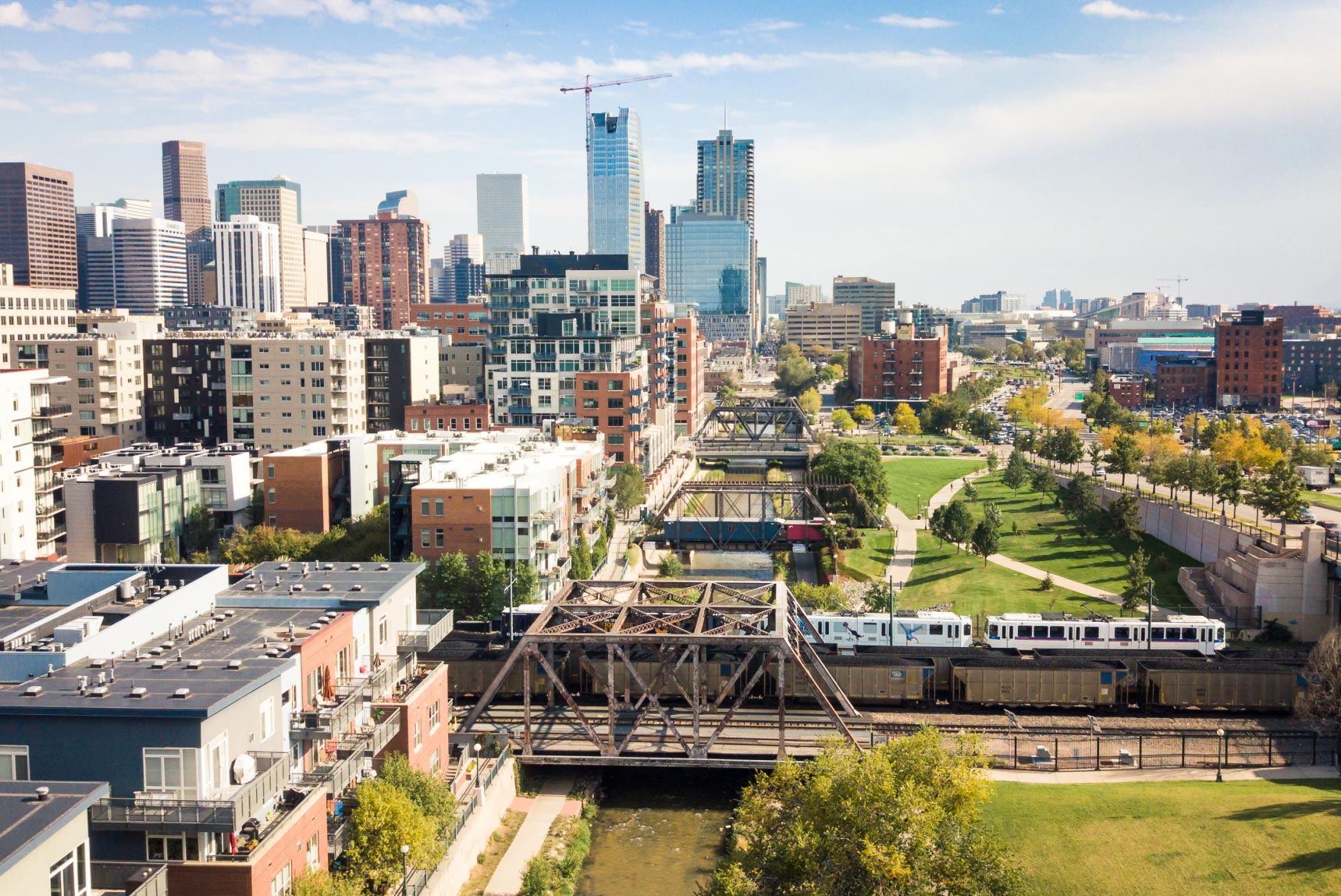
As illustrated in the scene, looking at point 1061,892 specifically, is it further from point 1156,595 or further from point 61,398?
point 61,398

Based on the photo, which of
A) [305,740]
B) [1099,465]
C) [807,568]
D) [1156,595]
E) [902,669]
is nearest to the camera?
[305,740]

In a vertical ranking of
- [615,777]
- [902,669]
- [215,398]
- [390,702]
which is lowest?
[615,777]

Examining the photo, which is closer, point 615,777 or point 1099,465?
point 615,777

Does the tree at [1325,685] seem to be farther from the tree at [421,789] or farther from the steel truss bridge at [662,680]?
the tree at [421,789]

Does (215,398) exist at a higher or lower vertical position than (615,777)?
higher

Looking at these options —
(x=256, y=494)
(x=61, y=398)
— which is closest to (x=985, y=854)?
(x=256, y=494)

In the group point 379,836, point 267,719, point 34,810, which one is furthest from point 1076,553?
point 34,810

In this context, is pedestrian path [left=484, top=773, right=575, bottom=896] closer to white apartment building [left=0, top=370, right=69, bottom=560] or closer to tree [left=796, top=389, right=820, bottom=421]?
white apartment building [left=0, top=370, right=69, bottom=560]

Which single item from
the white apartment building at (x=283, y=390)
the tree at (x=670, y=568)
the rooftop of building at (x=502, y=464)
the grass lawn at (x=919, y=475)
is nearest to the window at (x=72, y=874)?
the rooftop of building at (x=502, y=464)
